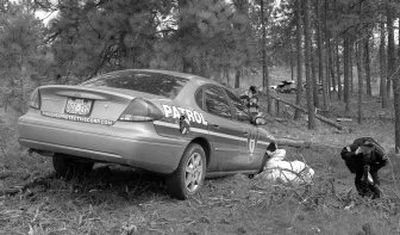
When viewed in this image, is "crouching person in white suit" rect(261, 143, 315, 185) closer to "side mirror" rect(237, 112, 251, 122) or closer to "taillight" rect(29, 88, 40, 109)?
"side mirror" rect(237, 112, 251, 122)

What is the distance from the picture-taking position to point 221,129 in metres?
6.43

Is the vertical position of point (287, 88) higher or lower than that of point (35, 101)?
higher

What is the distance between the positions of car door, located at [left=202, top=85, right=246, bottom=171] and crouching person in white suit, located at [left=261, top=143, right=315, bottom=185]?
0.62 meters

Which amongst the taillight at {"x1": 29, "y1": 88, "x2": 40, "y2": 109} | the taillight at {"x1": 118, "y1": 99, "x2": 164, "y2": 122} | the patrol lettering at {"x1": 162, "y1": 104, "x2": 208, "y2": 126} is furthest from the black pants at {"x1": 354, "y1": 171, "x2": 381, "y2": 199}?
the taillight at {"x1": 29, "y1": 88, "x2": 40, "y2": 109}

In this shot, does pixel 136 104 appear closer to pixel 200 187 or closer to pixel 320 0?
pixel 200 187

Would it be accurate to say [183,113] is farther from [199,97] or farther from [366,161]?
[366,161]

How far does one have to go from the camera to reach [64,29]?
11977 millimetres

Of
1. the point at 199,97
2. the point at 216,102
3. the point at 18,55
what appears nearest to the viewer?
the point at 199,97

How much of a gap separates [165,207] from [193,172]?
646 millimetres

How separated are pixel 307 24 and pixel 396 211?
16639mm

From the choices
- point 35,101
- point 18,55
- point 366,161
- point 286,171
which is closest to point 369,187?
point 366,161

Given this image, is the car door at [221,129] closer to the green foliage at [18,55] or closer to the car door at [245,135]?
the car door at [245,135]

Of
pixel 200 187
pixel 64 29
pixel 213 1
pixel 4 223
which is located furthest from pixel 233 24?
pixel 4 223

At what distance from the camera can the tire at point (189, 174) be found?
5.47m
